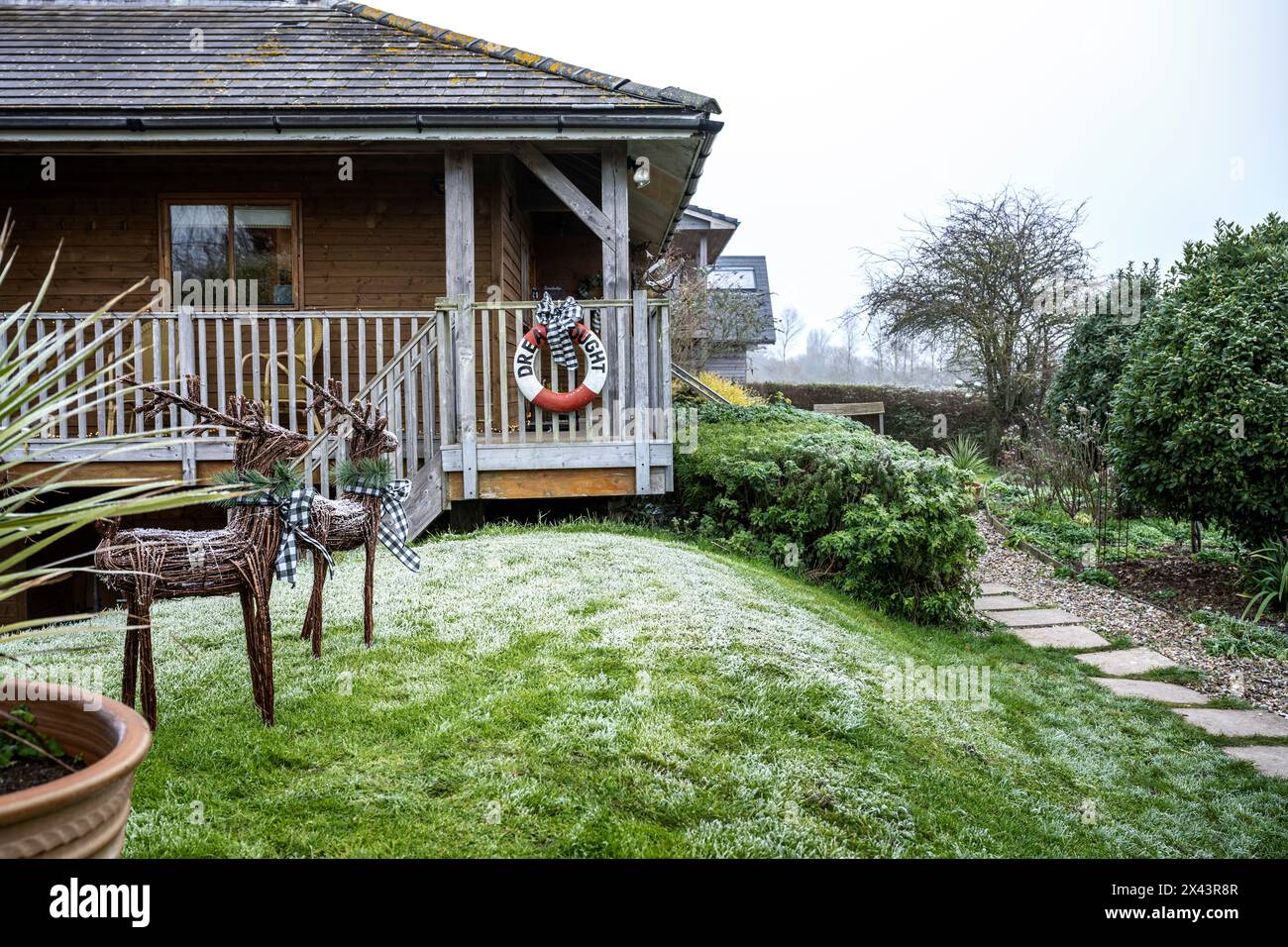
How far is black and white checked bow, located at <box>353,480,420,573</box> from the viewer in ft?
14.3

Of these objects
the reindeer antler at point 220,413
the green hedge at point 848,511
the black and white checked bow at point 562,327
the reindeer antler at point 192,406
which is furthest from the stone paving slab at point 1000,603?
the reindeer antler at point 192,406

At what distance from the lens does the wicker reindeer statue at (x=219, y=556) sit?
2996 mm

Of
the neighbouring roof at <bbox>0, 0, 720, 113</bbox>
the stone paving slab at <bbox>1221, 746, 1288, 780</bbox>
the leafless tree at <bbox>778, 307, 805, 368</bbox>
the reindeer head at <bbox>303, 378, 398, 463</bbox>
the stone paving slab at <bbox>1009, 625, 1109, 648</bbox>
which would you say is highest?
the leafless tree at <bbox>778, 307, 805, 368</bbox>

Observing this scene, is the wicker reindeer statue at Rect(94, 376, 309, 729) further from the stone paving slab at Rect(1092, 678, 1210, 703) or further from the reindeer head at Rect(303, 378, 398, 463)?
the stone paving slab at Rect(1092, 678, 1210, 703)

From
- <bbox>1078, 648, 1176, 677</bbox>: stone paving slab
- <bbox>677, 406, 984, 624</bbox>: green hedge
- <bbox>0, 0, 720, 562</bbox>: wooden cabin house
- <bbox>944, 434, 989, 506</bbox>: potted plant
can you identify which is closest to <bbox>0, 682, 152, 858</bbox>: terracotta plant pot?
<bbox>0, 0, 720, 562</bbox>: wooden cabin house

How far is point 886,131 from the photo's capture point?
88375 millimetres

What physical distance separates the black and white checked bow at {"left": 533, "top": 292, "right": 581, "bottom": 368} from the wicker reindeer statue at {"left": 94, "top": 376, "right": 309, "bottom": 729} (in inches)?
155

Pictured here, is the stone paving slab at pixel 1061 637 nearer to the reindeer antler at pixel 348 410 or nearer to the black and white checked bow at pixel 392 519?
the black and white checked bow at pixel 392 519

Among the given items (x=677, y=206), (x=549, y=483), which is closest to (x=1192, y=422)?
(x=549, y=483)

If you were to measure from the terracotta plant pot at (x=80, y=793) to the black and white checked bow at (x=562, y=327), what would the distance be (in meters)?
5.62

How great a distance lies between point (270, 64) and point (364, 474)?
23.0 feet

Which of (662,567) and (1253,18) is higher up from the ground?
(1253,18)
